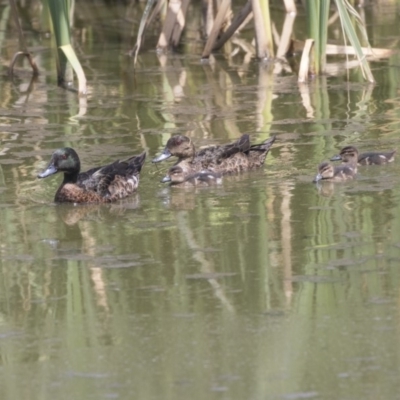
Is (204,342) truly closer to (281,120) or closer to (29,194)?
(29,194)

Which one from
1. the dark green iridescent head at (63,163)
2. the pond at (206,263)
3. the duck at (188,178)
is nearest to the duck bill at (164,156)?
the pond at (206,263)

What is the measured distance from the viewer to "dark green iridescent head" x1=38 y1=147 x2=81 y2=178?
8.09 metres

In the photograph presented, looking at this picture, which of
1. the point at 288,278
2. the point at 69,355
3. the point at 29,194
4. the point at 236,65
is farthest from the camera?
the point at 236,65

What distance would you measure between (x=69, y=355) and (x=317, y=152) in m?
4.39

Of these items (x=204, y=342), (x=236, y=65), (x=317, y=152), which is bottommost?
(x=204, y=342)

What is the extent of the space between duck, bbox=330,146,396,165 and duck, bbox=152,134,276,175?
0.66 meters

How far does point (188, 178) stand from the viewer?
27.5 ft

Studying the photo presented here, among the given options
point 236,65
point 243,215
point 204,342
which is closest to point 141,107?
point 236,65

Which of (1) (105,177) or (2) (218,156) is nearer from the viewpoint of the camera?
(1) (105,177)

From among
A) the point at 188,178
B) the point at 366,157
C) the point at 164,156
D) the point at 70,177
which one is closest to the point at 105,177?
the point at 70,177

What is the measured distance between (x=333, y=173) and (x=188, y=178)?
111cm

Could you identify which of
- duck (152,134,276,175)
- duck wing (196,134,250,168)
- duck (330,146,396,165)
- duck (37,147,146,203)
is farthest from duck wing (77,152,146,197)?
duck (330,146,396,165)

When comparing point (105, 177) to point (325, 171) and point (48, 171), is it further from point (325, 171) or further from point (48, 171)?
point (325, 171)

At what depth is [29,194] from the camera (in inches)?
317
